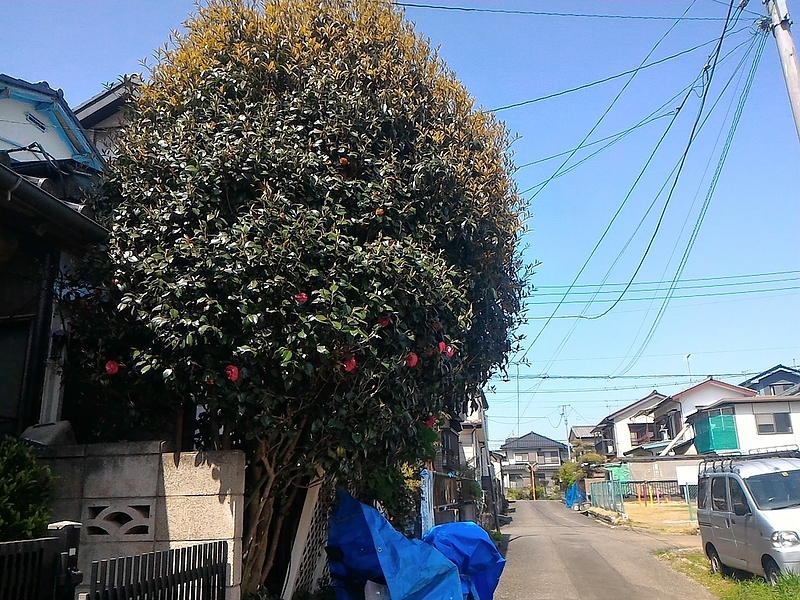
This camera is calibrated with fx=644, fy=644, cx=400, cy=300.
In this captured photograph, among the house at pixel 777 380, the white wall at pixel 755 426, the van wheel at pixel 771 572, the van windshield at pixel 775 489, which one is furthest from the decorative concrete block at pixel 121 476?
the house at pixel 777 380

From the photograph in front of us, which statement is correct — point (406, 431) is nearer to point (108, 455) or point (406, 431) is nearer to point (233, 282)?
point (233, 282)

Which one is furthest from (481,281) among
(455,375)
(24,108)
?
(24,108)

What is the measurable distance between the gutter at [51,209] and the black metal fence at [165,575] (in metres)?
2.82

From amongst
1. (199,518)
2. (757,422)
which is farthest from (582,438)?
(199,518)

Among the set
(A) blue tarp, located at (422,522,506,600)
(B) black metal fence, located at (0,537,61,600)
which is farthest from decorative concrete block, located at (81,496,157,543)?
(A) blue tarp, located at (422,522,506,600)

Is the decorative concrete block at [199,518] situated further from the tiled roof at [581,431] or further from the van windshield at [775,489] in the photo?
the tiled roof at [581,431]

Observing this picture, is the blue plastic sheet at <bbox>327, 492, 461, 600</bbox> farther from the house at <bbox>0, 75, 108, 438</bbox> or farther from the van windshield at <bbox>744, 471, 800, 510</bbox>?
the van windshield at <bbox>744, 471, 800, 510</bbox>

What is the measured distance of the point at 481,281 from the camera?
677 cm

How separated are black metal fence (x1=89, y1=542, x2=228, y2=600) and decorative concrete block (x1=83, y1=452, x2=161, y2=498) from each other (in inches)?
35.0

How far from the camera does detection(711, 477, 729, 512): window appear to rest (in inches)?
464

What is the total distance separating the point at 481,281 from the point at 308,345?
2478 millimetres

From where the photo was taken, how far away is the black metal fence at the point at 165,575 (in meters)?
4.10

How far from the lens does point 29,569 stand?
364 cm

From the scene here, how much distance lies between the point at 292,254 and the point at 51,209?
227 cm
